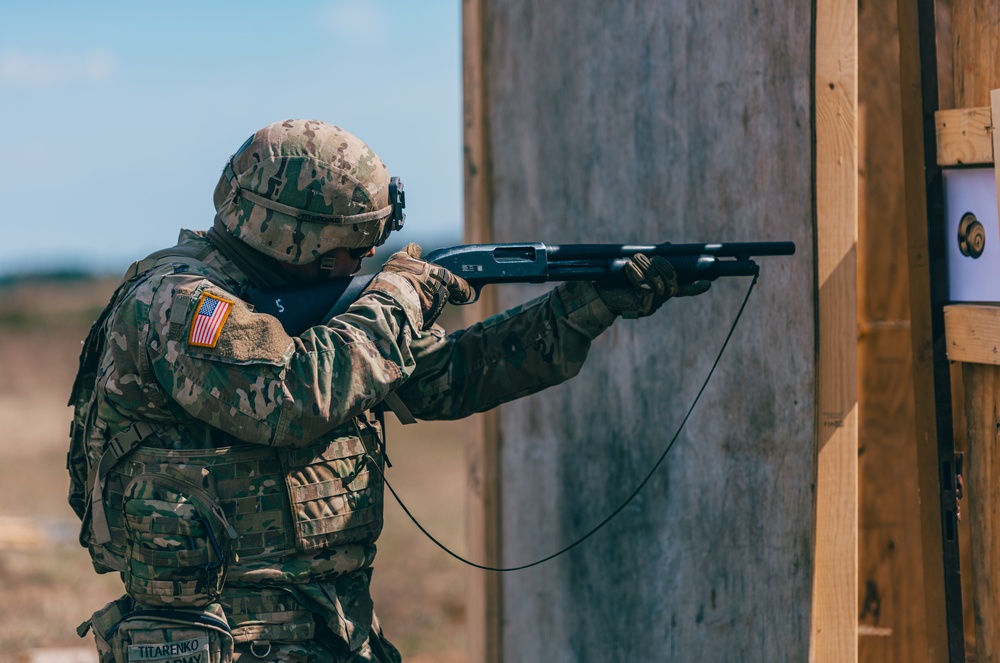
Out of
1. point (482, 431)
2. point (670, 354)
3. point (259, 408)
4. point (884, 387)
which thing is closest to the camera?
point (259, 408)

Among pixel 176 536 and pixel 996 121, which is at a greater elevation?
pixel 996 121

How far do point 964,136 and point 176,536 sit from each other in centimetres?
248

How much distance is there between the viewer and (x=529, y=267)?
3254 millimetres

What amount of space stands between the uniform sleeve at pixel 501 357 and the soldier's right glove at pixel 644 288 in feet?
0.36

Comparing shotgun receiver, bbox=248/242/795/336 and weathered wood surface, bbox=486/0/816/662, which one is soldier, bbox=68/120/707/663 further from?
weathered wood surface, bbox=486/0/816/662

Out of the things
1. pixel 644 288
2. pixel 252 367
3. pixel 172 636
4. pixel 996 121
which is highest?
pixel 996 121

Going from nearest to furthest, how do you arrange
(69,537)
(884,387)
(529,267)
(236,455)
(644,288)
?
(236,455)
(644,288)
(529,267)
(884,387)
(69,537)

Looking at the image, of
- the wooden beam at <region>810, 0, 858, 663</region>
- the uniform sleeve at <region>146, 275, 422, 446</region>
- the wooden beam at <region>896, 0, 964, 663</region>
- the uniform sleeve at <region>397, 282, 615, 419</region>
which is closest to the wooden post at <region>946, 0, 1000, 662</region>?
the wooden beam at <region>896, 0, 964, 663</region>

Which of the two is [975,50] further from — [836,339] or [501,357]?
[501,357]

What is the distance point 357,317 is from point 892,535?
2.43 meters

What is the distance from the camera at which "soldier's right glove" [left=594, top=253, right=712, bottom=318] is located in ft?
10.3

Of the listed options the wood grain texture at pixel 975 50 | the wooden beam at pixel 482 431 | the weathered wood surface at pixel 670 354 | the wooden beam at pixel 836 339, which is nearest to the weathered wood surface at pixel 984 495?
the wooden beam at pixel 836 339

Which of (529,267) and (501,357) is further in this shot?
(501,357)

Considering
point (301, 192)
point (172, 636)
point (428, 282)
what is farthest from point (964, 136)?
point (172, 636)
